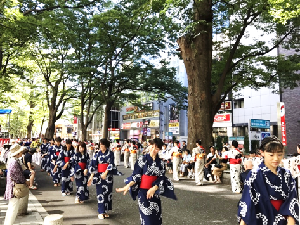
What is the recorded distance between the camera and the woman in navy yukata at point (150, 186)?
15.1 ft

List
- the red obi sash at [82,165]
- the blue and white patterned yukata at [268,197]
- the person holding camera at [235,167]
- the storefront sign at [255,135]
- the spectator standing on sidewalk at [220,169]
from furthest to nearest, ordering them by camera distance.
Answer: the storefront sign at [255,135] → the spectator standing on sidewalk at [220,169] → the person holding camera at [235,167] → the red obi sash at [82,165] → the blue and white patterned yukata at [268,197]

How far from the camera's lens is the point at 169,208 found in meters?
7.39

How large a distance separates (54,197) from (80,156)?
1.68 metres

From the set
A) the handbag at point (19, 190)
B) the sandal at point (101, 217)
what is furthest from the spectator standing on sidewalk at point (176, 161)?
the handbag at point (19, 190)

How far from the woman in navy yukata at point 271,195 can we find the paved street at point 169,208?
10.6 ft

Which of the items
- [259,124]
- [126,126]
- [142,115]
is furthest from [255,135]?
[126,126]

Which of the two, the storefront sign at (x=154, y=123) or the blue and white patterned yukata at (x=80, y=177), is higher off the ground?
the storefront sign at (x=154, y=123)

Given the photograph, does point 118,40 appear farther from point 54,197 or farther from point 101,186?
point 101,186

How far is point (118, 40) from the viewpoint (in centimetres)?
1950

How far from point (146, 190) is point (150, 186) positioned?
0.30 ft

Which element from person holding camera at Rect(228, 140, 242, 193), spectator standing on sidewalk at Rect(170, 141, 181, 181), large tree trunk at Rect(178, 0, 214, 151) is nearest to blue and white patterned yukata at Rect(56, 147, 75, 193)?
spectator standing on sidewalk at Rect(170, 141, 181, 181)

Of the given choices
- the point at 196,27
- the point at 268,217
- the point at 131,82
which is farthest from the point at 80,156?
the point at 131,82

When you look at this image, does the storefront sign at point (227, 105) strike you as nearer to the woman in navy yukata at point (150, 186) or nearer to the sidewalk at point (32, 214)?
the sidewalk at point (32, 214)

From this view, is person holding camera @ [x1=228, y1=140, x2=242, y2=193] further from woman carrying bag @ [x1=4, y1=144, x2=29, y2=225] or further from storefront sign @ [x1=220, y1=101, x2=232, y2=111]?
storefront sign @ [x1=220, y1=101, x2=232, y2=111]
